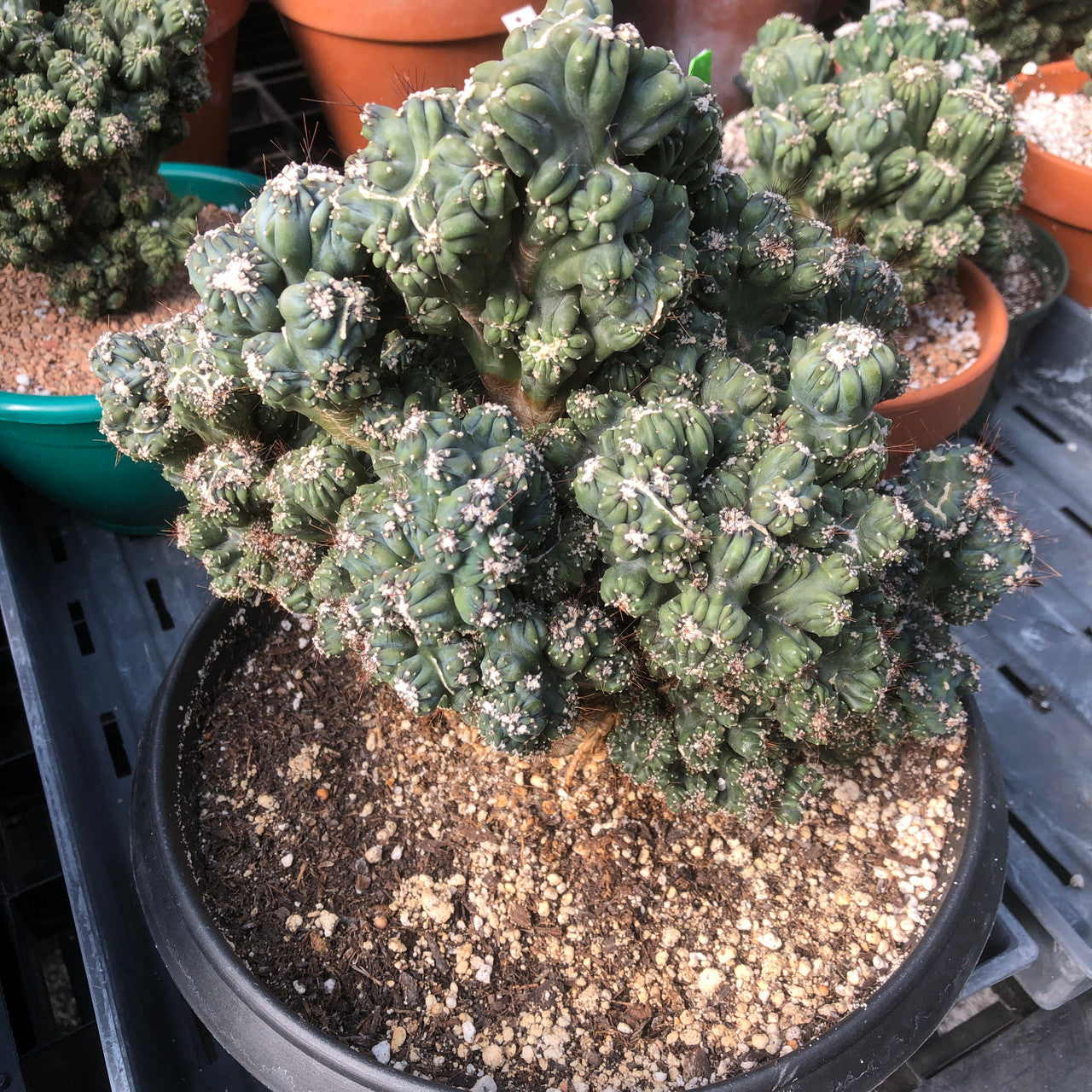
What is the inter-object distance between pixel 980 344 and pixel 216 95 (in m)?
2.75

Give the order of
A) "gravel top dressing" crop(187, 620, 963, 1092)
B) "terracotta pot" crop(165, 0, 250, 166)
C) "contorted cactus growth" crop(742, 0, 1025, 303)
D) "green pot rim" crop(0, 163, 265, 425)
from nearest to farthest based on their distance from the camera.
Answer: "gravel top dressing" crop(187, 620, 963, 1092)
"green pot rim" crop(0, 163, 265, 425)
"contorted cactus growth" crop(742, 0, 1025, 303)
"terracotta pot" crop(165, 0, 250, 166)

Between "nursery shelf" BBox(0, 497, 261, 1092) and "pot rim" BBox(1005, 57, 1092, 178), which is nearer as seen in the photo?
"nursery shelf" BBox(0, 497, 261, 1092)

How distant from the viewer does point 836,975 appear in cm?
158

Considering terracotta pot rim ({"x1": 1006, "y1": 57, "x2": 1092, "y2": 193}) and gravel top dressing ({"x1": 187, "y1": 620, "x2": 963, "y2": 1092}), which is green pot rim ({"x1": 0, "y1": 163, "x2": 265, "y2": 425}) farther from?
terracotta pot rim ({"x1": 1006, "y1": 57, "x2": 1092, "y2": 193})

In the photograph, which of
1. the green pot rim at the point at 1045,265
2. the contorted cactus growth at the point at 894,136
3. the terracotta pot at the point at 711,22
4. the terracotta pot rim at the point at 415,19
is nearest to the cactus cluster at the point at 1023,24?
the terracotta pot at the point at 711,22

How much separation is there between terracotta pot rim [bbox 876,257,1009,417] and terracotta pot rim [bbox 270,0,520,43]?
5.42 feet

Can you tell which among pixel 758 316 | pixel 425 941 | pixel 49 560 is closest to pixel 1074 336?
pixel 758 316

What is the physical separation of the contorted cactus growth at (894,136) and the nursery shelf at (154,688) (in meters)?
0.81

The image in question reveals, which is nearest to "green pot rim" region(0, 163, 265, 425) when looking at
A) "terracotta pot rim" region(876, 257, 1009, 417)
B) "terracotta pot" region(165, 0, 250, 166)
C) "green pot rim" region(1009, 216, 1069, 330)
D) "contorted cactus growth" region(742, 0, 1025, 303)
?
"terracotta pot" region(165, 0, 250, 166)

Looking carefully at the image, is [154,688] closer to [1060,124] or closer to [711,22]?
[711,22]

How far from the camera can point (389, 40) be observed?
2779mm

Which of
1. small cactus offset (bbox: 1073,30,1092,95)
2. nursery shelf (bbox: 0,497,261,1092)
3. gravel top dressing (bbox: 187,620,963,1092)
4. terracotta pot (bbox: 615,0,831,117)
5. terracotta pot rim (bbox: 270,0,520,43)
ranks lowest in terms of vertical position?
nursery shelf (bbox: 0,497,261,1092)

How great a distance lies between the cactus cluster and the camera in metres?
3.52

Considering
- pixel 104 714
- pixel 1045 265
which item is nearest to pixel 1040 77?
pixel 1045 265
